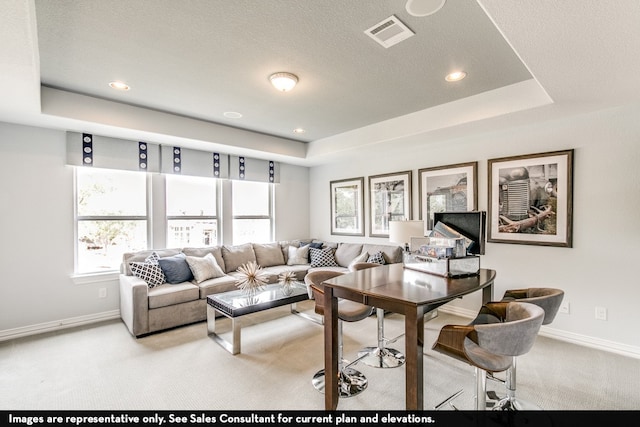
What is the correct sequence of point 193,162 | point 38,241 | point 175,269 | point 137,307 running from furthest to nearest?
point 193,162, point 175,269, point 38,241, point 137,307

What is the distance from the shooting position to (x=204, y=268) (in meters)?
4.14

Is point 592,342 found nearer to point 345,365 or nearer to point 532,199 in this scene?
point 532,199

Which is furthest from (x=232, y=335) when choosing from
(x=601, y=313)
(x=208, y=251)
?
(x=601, y=313)

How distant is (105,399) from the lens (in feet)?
7.35

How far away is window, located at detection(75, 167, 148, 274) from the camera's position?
3.94m

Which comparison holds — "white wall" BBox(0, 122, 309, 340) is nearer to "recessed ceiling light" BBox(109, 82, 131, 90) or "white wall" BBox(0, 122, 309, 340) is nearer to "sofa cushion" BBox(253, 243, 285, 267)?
"recessed ceiling light" BBox(109, 82, 131, 90)

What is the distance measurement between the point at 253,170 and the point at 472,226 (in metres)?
3.88

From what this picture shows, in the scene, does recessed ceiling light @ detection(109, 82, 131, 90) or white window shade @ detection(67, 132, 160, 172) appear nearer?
recessed ceiling light @ detection(109, 82, 131, 90)

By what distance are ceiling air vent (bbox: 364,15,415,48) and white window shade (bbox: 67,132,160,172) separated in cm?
355

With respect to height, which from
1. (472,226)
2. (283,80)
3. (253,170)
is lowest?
(472,226)

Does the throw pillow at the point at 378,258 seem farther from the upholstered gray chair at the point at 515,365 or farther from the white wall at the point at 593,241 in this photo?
the upholstered gray chair at the point at 515,365

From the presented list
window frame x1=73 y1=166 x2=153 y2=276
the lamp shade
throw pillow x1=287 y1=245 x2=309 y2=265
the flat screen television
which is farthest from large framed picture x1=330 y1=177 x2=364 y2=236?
window frame x1=73 y1=166 x2=153 y2=276

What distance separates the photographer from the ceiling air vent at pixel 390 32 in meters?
2.01

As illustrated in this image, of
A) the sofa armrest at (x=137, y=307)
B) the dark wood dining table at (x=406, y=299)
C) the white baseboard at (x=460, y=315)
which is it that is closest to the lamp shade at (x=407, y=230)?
the dark wood dining table at (x=406, y=299)
